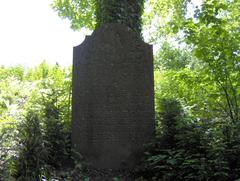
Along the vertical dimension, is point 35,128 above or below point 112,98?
below

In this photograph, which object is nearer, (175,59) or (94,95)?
(94,95)

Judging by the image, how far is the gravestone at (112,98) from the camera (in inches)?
273

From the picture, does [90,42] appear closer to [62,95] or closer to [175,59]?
[62,95]

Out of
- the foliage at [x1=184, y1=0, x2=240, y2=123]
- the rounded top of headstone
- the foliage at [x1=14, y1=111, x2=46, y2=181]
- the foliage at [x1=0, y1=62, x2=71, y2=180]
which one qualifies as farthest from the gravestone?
the foliage at [x1=14, y1=111, x2=46, y2=181]

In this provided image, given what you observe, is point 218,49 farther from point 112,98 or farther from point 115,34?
point 112,98

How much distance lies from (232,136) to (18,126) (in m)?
3.46

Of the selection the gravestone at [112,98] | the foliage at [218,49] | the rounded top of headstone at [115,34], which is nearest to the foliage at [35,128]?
the gravestone at [112,98]

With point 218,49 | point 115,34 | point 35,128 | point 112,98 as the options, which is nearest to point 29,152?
point 35,128

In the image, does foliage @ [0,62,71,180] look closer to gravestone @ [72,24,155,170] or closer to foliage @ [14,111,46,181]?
foliage @ [14,111,46,181]

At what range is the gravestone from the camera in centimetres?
693

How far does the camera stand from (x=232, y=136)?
18.7ft

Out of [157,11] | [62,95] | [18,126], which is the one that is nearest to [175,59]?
[157,11]

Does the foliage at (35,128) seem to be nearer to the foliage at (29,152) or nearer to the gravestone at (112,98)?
the foliage at (29,152)

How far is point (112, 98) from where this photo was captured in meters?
7.09
